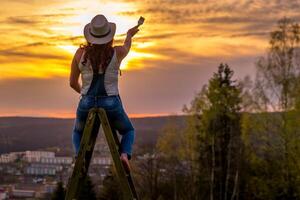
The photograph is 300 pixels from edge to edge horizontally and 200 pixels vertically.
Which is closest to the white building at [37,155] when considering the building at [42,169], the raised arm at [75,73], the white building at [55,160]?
the white building at [55,160]

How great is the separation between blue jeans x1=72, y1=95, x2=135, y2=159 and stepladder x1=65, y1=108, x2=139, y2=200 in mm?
100

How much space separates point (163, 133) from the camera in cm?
4162

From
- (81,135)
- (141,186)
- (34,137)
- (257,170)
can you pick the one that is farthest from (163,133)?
(81,135)

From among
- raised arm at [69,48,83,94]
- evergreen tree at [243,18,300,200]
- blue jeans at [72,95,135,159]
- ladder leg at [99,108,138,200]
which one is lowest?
ladder leg at [99,108,138,200]

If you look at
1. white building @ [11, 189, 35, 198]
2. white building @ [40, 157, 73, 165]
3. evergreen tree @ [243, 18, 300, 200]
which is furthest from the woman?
white building @ [40, 157, 73, 165]

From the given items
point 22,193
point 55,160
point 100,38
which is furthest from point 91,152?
point 55,160

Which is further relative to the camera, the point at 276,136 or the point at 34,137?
A: the point at 34,137

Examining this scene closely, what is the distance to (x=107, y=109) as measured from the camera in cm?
610

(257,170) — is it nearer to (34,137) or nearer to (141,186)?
(141,186)

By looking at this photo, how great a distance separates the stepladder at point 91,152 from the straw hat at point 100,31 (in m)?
0.63

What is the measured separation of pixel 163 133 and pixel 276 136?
12433 millimetres

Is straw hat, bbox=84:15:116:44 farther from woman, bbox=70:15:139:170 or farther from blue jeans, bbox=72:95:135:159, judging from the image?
blue jeans, bbox=72:95:135:159

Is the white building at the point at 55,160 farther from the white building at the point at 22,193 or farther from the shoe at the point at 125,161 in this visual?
the shoe at the point at 125,161

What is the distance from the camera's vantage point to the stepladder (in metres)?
5.90
